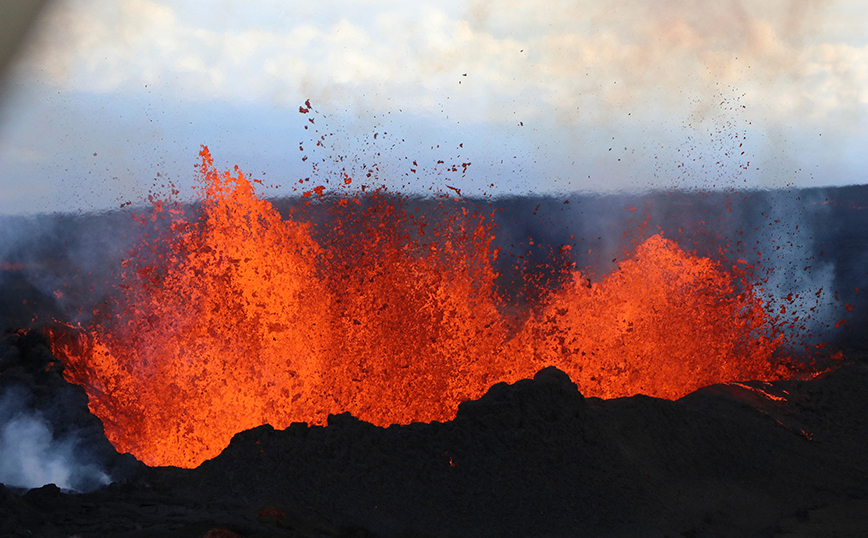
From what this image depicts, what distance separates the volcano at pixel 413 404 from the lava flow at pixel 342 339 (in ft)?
0.15

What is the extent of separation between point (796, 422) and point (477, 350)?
5.78m

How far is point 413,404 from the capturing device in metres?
11.9

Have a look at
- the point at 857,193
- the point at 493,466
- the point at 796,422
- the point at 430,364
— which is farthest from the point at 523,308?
the point at 857,193

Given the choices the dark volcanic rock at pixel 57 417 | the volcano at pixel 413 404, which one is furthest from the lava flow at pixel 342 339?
the dark volcanic rock at pixel 57 417

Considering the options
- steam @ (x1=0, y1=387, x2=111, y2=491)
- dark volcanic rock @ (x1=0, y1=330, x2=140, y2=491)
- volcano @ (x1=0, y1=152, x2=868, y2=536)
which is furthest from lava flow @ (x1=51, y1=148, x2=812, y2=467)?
steam @ (x1=0, y1=387, x2=111, y2=491)

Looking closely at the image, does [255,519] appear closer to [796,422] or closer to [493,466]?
[493,466]

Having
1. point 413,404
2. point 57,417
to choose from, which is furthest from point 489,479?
point 57,417

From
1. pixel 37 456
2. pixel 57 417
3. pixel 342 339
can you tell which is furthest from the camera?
pixel 342 339

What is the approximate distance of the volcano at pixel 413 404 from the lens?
702cm

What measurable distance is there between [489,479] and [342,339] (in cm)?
565

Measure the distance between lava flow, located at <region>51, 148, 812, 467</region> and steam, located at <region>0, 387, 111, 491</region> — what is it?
209cm

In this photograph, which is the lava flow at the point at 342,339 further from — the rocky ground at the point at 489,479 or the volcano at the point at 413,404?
the rocky ground at the point at 489,479

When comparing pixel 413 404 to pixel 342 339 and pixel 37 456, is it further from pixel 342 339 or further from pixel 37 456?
pixel 37 456

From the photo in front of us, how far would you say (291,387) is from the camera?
11266 millimetres
